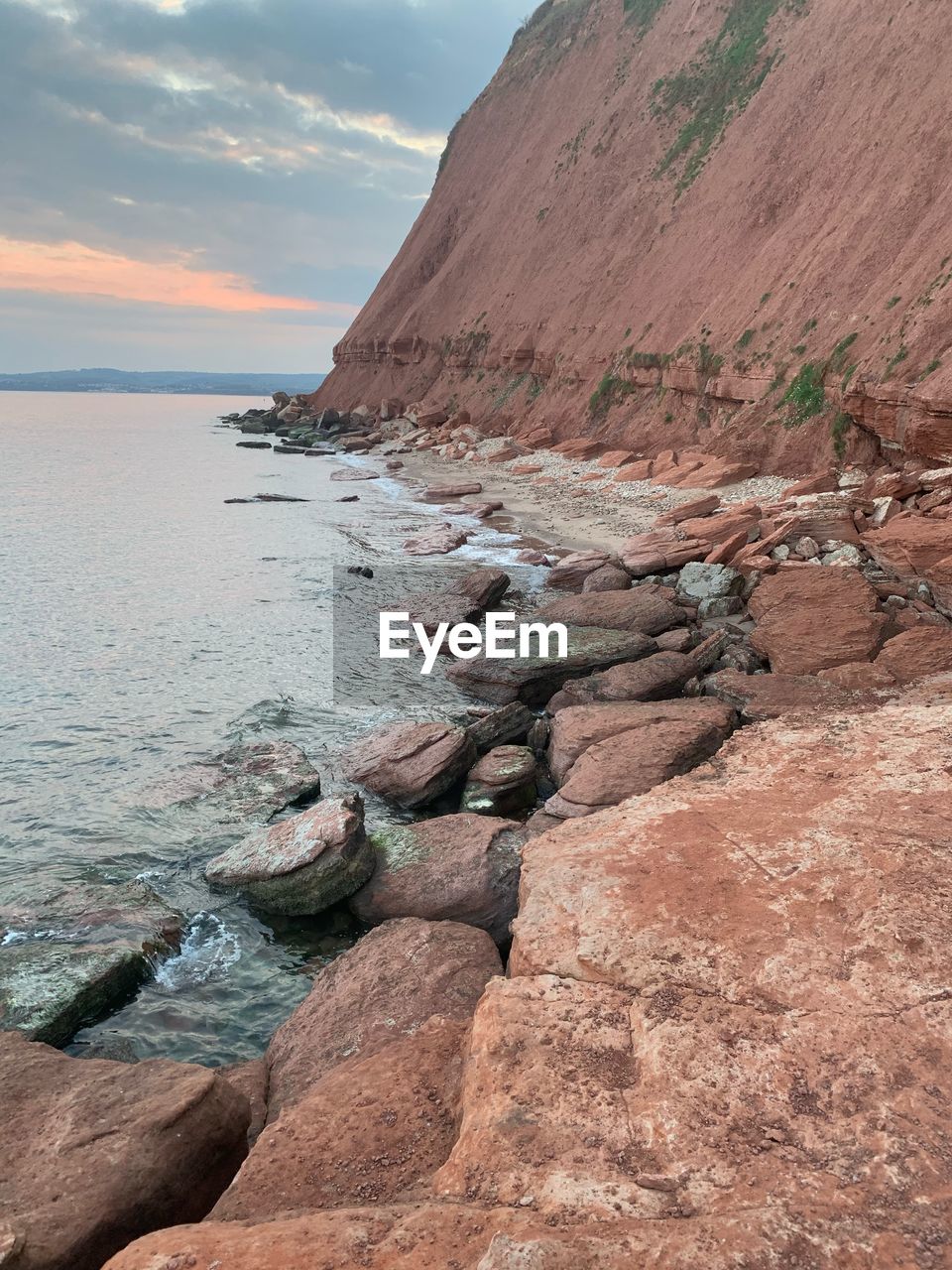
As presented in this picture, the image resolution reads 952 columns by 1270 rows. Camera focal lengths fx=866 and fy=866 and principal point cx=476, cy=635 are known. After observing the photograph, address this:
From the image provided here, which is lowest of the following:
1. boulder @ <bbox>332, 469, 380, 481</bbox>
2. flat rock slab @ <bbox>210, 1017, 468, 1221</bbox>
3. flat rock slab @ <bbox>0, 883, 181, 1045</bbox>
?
flat rock slab @ <bbox>0, 883, 181, 1045</bbox>

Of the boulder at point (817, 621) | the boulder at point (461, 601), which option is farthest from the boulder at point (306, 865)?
the boulder at point (461, 601)

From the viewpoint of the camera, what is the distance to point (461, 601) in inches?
530

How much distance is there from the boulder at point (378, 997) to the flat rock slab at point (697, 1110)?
1.27m

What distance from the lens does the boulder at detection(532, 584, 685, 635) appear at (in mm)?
11305

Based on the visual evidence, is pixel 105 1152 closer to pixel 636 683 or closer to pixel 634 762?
pixel 634 762

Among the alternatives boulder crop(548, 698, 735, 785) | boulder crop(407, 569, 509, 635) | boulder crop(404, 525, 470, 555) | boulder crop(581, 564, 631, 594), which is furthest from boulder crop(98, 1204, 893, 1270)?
boulder crop(404, 525, 470, 555)

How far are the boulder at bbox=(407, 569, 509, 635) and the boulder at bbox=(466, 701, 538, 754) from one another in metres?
3.90

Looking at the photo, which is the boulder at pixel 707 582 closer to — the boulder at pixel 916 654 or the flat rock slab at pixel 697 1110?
the boulder at pixel 916 654

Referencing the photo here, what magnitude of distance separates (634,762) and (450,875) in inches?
64.9

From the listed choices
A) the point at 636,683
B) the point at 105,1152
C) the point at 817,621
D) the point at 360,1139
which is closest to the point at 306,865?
the point at 105,1152

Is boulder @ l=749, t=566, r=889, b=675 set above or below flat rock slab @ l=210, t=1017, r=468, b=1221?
above

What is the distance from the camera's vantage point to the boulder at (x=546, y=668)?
1040 centimetres

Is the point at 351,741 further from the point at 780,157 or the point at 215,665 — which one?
the point at 780,157

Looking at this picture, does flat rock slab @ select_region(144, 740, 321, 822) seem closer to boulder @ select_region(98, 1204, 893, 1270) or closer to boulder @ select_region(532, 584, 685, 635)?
boulder @ select_region(532, 584, 685, 635)
